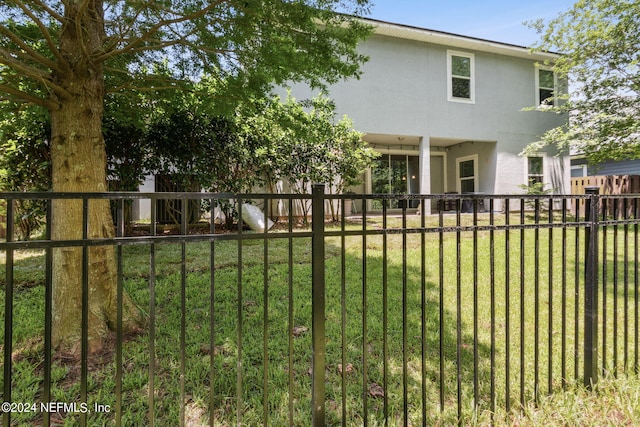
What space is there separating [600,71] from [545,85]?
8.34 feet

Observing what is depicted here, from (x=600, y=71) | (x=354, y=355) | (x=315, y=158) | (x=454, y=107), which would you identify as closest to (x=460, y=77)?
(x=454, y=107)

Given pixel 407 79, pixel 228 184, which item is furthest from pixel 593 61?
pixel 228 184

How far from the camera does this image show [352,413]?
2211mm

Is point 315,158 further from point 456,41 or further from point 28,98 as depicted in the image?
point 456,41

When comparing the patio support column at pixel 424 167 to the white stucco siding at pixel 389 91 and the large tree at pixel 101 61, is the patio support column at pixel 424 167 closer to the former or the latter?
the white stucco siding at pixel 389 91

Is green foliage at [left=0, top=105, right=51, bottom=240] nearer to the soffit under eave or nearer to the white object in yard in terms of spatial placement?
the white object in yard

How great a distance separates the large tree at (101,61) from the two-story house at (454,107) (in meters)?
7.37

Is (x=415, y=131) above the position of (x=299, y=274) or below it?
above

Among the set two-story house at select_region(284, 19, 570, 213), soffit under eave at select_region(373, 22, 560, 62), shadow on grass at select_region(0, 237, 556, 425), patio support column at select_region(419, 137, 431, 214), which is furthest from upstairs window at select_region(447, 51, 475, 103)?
shadow on grass at select_region(0, 237, 556, 425)

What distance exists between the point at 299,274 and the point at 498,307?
259 cm

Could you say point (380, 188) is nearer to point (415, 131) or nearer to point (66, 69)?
point (415, 131)

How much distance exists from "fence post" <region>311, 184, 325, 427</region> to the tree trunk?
6.32 feet

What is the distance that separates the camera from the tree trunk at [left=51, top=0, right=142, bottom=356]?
2.67 metres

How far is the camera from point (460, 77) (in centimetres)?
1186
